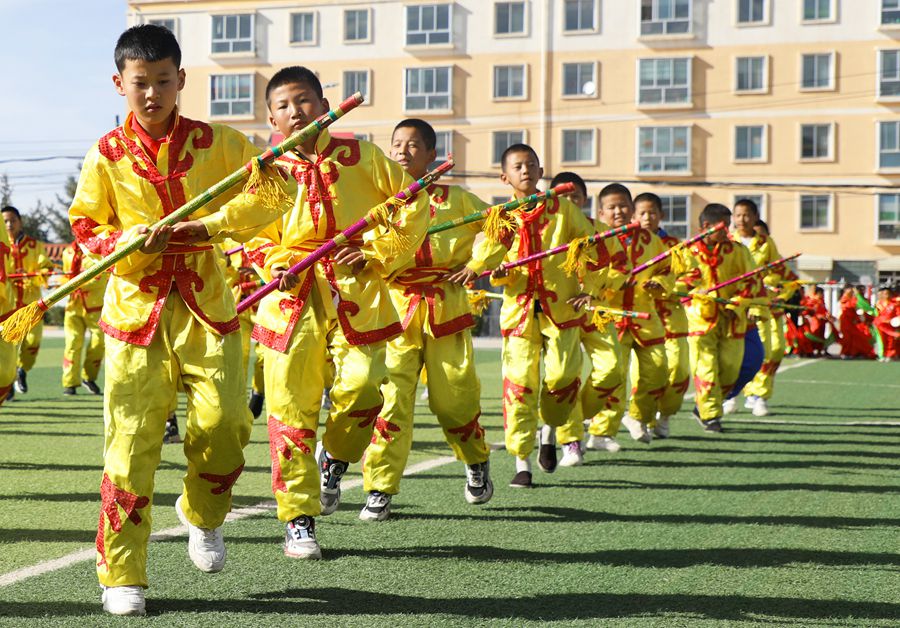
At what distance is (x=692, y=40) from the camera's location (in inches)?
1700

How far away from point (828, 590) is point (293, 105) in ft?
10.1

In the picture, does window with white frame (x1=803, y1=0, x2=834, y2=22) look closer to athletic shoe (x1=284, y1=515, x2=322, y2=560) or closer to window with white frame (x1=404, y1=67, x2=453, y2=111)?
window with white frame (x1=404, y1=67, x2=453, y2=111)

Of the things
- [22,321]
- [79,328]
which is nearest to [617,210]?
[22,321]

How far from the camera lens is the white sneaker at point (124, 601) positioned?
418 centimetres

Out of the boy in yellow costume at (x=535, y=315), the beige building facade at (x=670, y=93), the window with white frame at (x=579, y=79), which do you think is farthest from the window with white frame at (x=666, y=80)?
the boy in yellow costume at (x=535, y=315)

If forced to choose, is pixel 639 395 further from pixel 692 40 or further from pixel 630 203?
pixel 692 40

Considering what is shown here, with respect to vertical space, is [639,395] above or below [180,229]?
below

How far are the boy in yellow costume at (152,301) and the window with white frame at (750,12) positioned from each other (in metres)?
40.8

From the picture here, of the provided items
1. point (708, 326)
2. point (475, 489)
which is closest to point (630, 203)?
point (708, 326)

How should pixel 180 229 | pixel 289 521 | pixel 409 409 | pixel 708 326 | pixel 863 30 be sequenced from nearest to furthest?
1. pixel 180 229
2. pixel 289 521
3. pixel 409 409
4. pixel 708 326
5. pixel 863 30

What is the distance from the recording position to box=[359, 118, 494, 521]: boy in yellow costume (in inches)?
248

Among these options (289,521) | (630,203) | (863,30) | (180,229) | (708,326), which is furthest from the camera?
(863,30)

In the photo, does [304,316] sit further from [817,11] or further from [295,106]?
[817,11]

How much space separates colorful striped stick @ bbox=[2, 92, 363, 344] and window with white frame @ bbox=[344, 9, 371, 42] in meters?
42.4
